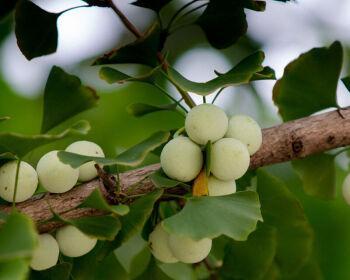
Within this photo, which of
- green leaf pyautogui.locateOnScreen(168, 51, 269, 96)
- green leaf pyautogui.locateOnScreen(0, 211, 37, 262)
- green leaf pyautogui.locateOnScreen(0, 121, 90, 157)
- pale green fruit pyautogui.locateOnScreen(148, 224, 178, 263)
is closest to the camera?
green leaf pyautogui.locateOnScreen(0, 211, 37, 262)

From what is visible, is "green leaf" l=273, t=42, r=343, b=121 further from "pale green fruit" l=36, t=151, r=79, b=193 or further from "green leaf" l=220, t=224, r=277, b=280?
"pale green fruit" l=36, t=151, r=79, b=193

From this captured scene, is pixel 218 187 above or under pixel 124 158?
under

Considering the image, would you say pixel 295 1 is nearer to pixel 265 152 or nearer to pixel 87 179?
pixel 265 152

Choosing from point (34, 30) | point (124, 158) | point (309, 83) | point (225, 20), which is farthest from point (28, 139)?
point (309, 83)

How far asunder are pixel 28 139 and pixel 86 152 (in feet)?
0.62

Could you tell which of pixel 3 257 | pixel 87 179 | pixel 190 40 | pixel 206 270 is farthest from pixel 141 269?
pixel 190 40

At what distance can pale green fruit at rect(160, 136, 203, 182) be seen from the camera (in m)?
1.02

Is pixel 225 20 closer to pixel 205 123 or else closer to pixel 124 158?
pixel 205 123

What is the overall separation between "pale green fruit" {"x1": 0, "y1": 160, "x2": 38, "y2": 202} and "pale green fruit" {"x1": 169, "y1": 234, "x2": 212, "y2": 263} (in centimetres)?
22

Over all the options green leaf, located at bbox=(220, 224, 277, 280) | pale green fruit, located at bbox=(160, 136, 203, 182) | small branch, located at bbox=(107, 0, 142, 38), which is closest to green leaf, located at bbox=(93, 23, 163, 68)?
small branch, located at bbox=(107, 0, 142, 38)

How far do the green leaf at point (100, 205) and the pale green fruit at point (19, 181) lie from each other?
8 centimetres

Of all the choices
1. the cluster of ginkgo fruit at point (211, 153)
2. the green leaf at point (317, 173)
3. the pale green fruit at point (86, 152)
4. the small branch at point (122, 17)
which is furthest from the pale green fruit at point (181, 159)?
the green leaf at point (317, 173)

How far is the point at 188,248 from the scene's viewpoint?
1.03 m

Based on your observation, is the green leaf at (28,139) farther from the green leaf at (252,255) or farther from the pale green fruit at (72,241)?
the green leaf at (252,255)
